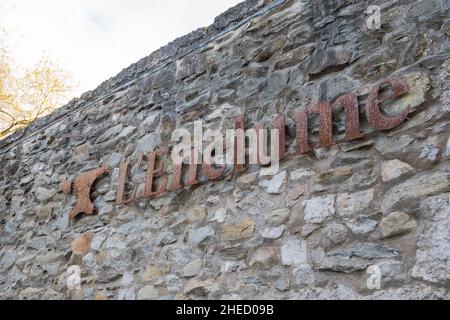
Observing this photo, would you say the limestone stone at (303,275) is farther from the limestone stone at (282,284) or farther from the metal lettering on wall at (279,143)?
the metal lettering on wall at (279,143)

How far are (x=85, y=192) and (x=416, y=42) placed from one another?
2.75 m

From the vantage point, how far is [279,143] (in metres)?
2.91

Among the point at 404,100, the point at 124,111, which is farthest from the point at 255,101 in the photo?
the point at 124,111

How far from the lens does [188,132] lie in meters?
3.54

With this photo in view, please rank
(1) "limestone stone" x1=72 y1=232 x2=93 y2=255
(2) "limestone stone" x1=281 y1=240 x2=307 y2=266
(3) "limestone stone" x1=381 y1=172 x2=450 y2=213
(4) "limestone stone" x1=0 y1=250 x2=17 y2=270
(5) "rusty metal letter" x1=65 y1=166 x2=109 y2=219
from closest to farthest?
(3) "limestone stone" x1=381 y1=172 x2=450 y2=213, (2) "limestone stone" x1=281 y1=240 x2=307 y2=266, (1) "limestone stone" x1=72 y1=232 x2=93 y2=255, (5) "rusty metal letter" x1=65 y1=166 x2=109 y2=219, (4) "limestone stone" x1=0 y1=250 x2=17 y2=270

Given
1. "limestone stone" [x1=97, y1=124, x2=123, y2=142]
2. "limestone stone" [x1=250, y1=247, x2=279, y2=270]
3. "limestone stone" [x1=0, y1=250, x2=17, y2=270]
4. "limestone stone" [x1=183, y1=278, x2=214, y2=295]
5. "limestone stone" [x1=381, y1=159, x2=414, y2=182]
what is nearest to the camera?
"limestone stone" [x1=381, y1=159, x2=414, y2=182]

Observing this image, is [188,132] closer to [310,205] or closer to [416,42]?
[310,205]

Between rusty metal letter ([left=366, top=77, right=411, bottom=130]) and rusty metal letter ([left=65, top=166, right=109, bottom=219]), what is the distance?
7.43 ft

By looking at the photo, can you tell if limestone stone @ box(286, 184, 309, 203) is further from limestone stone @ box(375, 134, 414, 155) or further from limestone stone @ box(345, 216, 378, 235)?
limestone stone @ box(375, 134, 414, 155)

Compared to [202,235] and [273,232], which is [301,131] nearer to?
[273,232]

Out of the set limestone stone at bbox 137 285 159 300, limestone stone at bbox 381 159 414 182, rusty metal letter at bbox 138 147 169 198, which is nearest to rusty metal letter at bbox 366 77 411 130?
limestone stone at bbox 381 159 414 182

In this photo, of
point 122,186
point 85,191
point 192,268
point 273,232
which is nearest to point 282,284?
point 273,232

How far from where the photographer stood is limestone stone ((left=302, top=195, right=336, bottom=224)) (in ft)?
8.39

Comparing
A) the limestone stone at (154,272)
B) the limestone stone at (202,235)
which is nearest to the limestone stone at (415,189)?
the limestone stone at (202,235)
